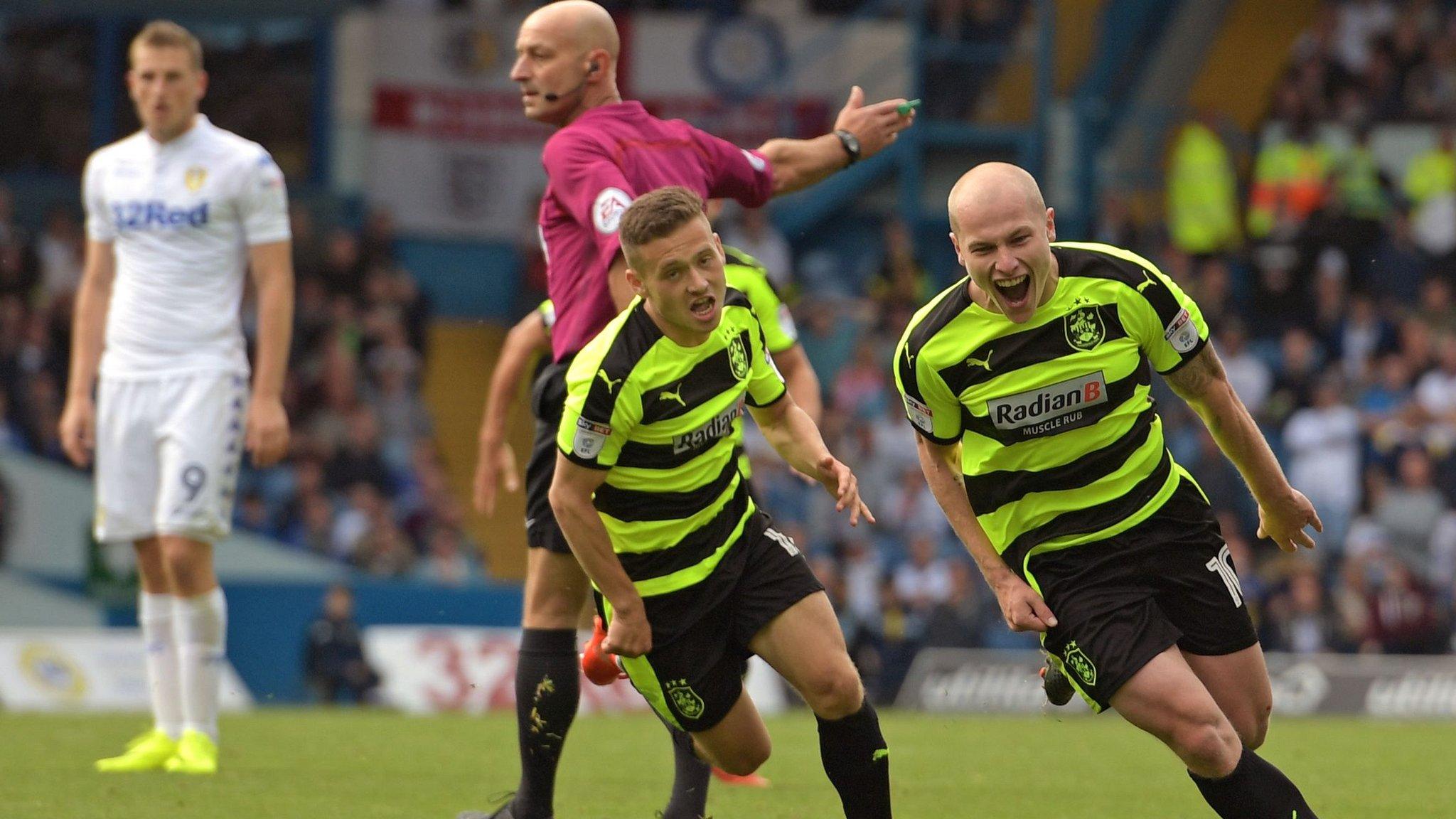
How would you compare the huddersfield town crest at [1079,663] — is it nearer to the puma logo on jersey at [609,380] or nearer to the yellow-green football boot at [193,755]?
the puma logo on jersey at [609,380]

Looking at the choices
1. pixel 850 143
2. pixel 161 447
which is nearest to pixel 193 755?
pixel 161 447

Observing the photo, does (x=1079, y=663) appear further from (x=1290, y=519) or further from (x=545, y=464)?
(x=545, y=464)

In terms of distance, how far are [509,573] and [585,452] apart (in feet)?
39.8

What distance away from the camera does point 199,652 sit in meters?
7.45

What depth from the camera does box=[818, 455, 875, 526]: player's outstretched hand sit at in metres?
5.16

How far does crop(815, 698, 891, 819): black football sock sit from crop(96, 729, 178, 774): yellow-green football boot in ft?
10.6

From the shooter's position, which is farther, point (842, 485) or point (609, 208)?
point (609, 208)

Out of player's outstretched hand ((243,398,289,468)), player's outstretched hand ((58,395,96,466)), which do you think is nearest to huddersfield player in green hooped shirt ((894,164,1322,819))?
player's outstretched hand ((243,398,289,468))

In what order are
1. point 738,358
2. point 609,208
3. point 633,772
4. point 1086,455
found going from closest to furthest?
point 1086,455 → point 738,358 → point 609,208 → point 633,772

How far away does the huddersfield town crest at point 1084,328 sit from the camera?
525 centimetres

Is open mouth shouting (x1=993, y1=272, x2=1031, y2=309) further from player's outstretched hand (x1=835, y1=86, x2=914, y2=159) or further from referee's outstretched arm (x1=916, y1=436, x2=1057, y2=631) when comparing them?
player's outstretched hand (x1=835, y1=86, x2=914, y2=159)

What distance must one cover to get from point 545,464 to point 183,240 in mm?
2319

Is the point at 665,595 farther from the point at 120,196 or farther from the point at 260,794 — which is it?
the point at 120,196

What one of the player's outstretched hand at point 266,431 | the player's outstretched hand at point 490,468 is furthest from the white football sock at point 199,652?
the player's outstretched hand at point 490,468
